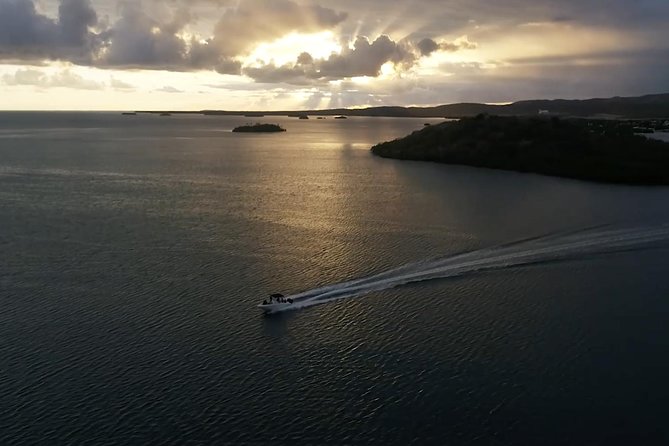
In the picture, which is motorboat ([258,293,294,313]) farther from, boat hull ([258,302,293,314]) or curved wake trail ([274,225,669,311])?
curved wake trail ([274,225,669,311])

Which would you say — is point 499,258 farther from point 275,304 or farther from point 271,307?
point 271,307

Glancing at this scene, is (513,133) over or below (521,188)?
over

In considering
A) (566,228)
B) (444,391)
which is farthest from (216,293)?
(566,228)

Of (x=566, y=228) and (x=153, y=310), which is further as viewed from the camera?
(x=566, y=228)

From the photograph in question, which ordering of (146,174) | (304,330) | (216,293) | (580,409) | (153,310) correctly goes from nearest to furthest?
(580,409)
(304,330)
(153,310)
(216,293)
(146,174)

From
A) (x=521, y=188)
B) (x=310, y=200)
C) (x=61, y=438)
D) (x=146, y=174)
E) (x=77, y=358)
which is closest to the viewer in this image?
(x=61, y=438)

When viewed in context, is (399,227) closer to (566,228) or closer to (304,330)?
(566,228)

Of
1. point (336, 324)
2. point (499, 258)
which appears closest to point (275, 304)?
point (336, 324)
